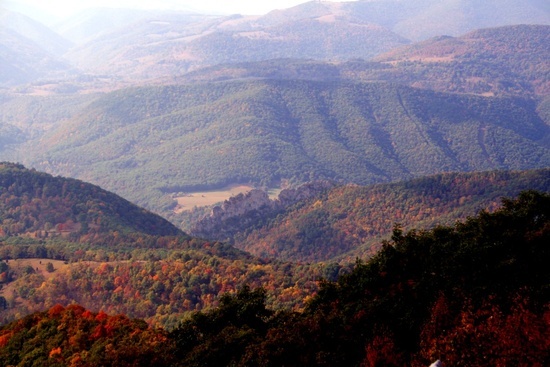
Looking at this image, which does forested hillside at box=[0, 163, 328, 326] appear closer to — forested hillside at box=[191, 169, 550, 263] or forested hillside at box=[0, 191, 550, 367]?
forested hillside at box=[0, 191, 550, 367]

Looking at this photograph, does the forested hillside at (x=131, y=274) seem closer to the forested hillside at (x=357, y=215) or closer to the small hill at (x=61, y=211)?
the small hill at (x=61, y=211)

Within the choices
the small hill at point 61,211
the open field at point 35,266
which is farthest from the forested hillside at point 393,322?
the small hill at point 61,211

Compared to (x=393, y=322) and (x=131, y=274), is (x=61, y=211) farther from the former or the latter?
(x=393, y=322)

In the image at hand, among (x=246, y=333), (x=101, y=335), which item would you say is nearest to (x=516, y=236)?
(x=246, y=333)

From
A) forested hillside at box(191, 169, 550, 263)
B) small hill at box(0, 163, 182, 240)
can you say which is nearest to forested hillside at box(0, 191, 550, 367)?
small hill at box(0, 163, 182, 240)

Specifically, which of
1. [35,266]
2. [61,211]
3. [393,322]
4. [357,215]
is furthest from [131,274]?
[357,215]

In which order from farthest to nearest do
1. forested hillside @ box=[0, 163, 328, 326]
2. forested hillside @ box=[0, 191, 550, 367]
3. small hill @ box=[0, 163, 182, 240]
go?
small hill @ box=[0, 163, 182, 240] < forested hillside @ box=[0, 163, 328, 326] < forested hillside @ box=[0, 191, 550, 367]
